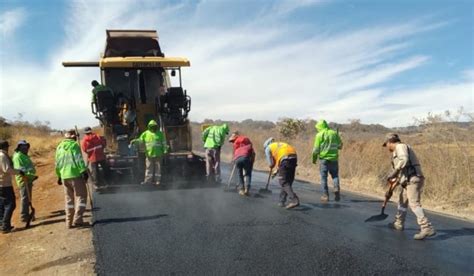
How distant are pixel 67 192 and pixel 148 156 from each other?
3.20m

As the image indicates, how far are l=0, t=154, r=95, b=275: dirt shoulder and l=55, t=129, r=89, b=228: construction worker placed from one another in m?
0.27

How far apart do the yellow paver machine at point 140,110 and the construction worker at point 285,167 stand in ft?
9.59

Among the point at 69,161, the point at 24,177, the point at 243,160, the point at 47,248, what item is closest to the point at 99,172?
the point at 24,177

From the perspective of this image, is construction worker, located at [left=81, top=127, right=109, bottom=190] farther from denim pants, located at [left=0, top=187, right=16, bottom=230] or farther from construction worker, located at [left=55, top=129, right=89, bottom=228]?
construction worker, located at [left=55, top=129, right=89, bottom=228]

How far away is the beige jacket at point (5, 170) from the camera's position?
8.09 metres

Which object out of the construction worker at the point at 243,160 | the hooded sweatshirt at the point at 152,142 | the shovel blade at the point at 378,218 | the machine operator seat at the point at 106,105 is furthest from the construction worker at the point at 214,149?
the shovel blade at the point at 378,218

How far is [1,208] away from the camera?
329 inches

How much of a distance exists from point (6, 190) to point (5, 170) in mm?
408

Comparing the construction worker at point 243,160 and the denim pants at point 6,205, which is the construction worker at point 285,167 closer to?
the construction worker at point 243,160

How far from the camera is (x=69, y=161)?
25.8ft

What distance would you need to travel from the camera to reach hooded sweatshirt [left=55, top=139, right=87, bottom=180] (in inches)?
307

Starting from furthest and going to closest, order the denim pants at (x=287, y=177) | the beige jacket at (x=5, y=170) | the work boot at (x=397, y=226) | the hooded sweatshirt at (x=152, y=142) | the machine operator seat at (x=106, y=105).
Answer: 1. the machine operator seat at (x=106, y=105)
2. the hooded sweatshirt at (x=152, y=142)
3. the denim pants at (x=287, y=177)
4. the beige jacket at (x=5, y=170)
5. the work boot at (x=397, y=226)

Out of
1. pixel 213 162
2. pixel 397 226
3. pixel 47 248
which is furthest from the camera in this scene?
pixel 213 162

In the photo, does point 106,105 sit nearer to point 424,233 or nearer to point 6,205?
point 6,205
